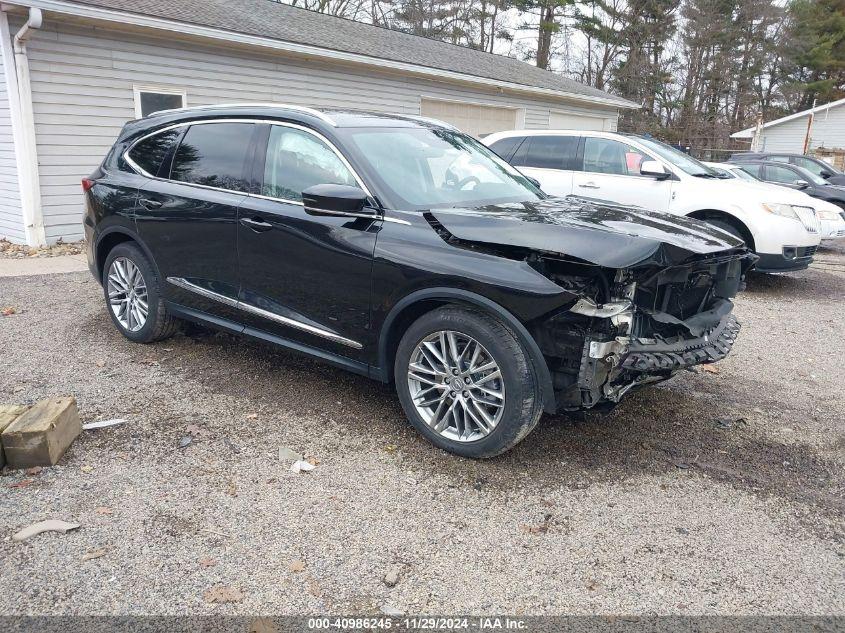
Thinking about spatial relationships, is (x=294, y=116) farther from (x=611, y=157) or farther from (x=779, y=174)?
(x=779, y=174)

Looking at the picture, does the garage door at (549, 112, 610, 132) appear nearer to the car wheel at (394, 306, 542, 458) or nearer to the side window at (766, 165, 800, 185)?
the side window at (766, 165, 800, 185)

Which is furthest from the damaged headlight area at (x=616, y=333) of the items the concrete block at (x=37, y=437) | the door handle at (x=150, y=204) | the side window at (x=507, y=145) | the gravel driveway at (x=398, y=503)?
the side window at (x=507, y=145)

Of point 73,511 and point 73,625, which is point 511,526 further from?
point 73,511

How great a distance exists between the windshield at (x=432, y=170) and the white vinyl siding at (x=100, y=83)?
7.04 metres

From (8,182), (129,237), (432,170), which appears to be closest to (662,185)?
(432,170)

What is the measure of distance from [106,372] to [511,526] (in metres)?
3.26

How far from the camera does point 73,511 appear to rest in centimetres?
307

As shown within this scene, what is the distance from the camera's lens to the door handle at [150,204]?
4854mm

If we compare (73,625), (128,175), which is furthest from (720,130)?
(73,625)

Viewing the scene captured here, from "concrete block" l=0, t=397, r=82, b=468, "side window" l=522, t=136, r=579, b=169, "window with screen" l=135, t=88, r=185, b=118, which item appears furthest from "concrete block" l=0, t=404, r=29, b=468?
"window with screen" l=135, t=88, r=185, b=118

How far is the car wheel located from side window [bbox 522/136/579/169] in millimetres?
6163

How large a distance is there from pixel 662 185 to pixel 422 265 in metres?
5.80

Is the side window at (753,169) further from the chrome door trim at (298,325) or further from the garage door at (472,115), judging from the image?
the chrome door trim at (298,325)

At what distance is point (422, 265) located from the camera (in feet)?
11.6
